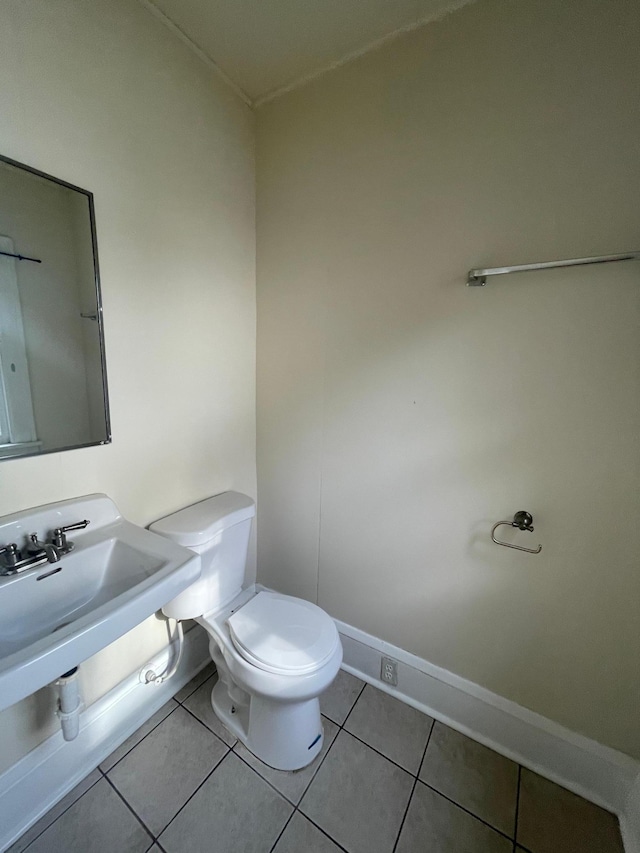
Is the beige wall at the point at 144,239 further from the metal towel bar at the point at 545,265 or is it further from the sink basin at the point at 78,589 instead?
the metal towel bar at the point at 545,265

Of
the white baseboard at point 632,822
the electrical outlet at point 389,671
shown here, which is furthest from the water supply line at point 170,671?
the white baseboard at point 632,822

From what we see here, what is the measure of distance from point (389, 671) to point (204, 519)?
104cm

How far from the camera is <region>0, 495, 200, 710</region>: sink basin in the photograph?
25.7 inches

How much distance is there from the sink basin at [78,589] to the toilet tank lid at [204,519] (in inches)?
5.5

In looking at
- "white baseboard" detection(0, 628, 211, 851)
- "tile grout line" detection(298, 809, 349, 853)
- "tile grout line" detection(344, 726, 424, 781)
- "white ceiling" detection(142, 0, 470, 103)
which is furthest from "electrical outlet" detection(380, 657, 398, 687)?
"white ceiling" detection(142, 0, 470, 103)

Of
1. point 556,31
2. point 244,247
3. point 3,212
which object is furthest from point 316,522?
point 556,31

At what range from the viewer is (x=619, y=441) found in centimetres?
97

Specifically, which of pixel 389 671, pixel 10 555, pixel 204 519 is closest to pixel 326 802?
pixel 389 671

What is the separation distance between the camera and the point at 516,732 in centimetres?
122

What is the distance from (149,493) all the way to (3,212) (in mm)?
918

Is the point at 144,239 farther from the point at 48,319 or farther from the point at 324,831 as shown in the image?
the point at 324,831

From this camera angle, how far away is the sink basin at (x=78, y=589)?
65cm

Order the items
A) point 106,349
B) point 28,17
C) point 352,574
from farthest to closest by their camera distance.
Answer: point 352,574 → point 106,349 → point 28,17

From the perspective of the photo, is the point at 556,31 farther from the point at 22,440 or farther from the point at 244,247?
the point at 22,440
